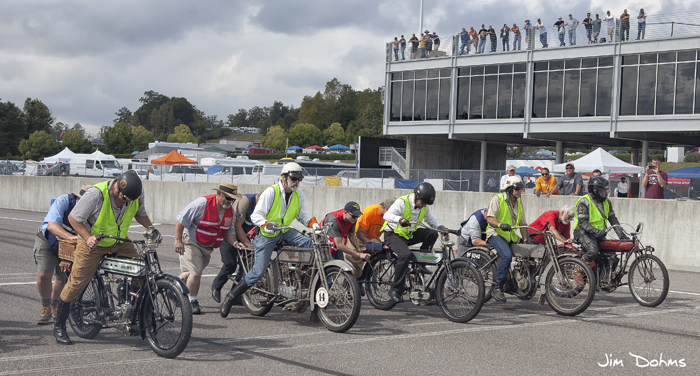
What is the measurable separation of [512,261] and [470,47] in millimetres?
38400

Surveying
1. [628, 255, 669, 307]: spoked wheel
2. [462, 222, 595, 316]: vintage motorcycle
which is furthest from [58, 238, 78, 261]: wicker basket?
[628, 255, 669, 307]: spoked wheel

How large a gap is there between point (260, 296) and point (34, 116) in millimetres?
127212

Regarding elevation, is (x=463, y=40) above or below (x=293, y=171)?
above

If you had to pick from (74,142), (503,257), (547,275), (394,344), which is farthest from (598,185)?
(74,142)

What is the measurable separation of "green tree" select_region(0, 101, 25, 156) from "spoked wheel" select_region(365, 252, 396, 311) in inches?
4696

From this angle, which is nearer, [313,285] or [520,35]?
[313,285]

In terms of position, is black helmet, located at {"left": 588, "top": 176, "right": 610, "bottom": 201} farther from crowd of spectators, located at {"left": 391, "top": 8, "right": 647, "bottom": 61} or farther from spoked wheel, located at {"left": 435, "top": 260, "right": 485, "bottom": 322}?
crowd of spectators, located at {"left": 391, "top": 8, "right": 647, "bottom": 61}

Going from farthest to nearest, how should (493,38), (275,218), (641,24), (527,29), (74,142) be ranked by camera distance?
1. (74,142)
2. (493,38)
3. (527,29)
4. (641,24)
5. (275,218)

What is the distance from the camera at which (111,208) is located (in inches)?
263

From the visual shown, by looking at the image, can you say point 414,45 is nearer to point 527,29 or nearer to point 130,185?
point 527,29

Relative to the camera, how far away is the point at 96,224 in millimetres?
6621

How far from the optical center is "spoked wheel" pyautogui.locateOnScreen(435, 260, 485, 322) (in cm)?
801

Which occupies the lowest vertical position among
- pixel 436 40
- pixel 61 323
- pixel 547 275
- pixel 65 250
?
pixel 61 323

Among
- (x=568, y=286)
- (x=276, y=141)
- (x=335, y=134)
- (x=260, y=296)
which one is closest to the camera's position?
(x=260, y=296)
